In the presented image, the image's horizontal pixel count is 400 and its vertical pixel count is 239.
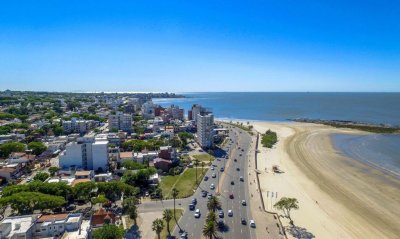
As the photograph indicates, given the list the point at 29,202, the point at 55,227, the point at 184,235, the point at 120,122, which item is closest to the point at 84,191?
the point at 29,202

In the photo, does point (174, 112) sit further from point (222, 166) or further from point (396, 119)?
point (396, 119)

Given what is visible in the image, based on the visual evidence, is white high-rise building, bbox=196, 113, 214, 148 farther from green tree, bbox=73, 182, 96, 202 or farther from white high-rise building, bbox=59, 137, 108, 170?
green tree, bbox=73, 182, 96, 202

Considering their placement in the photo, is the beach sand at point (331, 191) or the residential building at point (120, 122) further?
the residential building at point (120, 122)

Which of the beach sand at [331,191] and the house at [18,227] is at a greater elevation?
the house at [18,227]

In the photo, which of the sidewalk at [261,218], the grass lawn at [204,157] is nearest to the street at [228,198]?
the sidewalk at [261,218]

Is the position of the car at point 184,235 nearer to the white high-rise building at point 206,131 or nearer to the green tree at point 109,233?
the green tree at point 109,233

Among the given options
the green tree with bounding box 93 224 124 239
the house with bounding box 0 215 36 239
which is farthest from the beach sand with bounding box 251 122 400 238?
the house with bounding box 0 215 36 239
